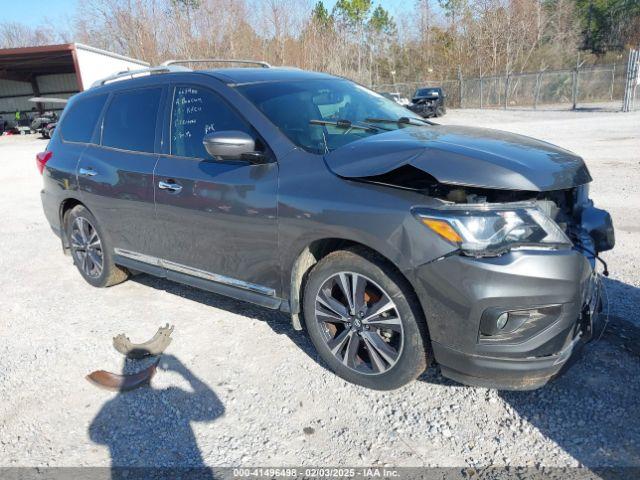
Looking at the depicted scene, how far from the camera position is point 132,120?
13.7 feet

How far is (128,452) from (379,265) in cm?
166

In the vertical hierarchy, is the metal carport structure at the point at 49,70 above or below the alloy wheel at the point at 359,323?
above

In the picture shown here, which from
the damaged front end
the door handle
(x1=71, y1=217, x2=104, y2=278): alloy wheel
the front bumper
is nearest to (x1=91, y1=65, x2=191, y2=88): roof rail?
the door handle

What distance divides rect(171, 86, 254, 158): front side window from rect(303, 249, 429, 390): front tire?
4.13 feet

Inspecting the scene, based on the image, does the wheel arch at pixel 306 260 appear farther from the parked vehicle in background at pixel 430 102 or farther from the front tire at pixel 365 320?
the parked vehicle in background at pixel 430 102

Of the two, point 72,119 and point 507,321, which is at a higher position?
point 72,119

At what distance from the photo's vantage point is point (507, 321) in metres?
2.42

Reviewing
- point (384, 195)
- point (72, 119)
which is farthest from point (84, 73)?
point (384, 195)

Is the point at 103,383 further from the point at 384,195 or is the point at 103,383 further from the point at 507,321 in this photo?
the point at 507,321

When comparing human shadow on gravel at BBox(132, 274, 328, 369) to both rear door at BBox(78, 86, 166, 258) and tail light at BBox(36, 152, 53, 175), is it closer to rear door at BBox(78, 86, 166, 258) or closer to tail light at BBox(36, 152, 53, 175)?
rear door at BBox(78, 86, 166, 258)

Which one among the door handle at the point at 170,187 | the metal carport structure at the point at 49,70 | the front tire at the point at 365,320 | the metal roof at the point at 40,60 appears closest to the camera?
the front tire at the point at 365,320

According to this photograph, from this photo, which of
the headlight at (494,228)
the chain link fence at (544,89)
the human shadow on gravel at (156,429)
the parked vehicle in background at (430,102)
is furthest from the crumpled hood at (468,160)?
the chain link fence at (544,89)

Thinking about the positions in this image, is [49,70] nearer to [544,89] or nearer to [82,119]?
[544,89]

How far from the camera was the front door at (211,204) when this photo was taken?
3180mm
